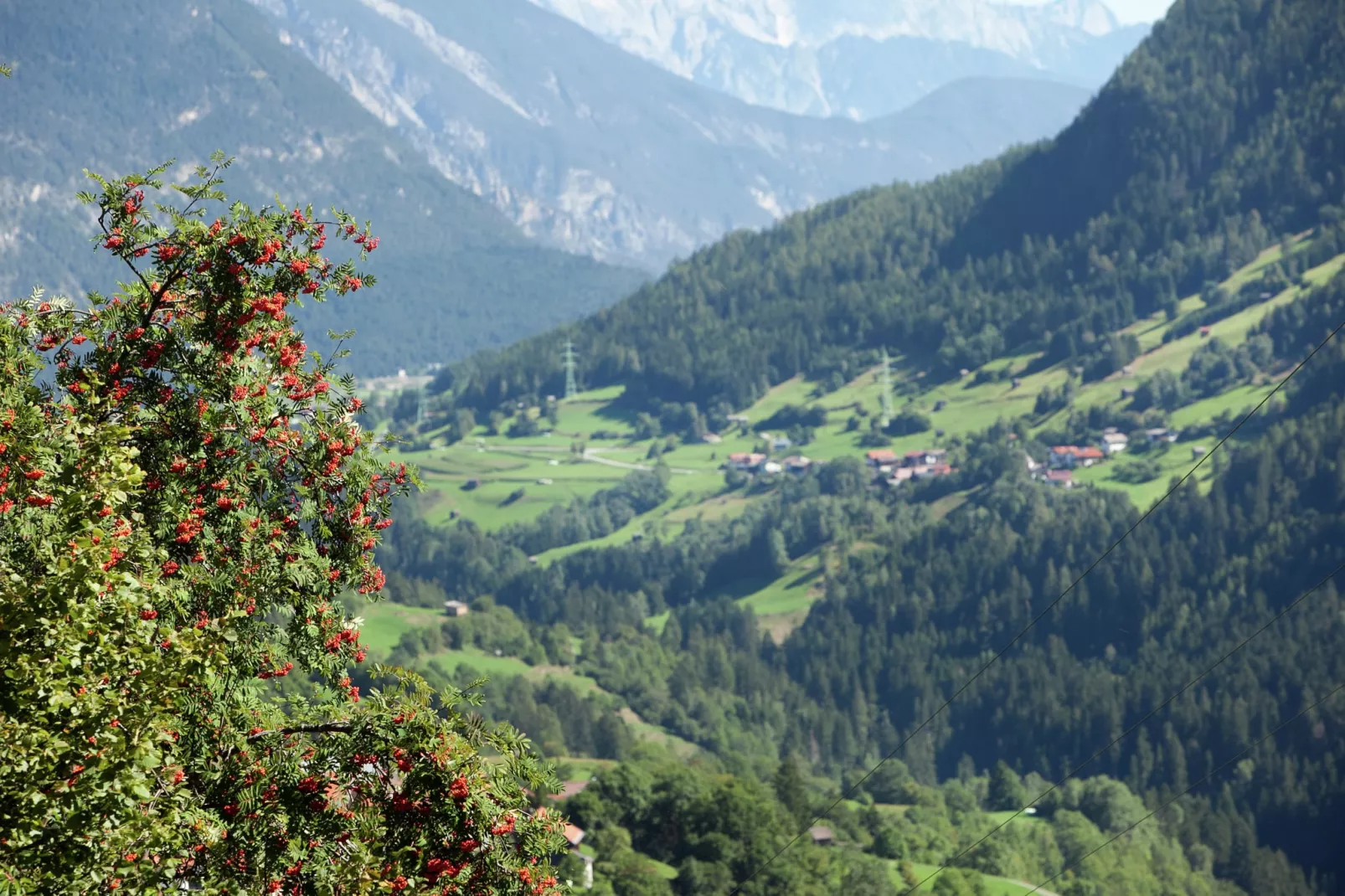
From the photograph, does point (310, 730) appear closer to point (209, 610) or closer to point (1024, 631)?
point (209, 610)

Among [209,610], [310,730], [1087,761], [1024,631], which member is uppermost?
[209,610]

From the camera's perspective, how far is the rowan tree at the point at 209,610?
13438 millimetres

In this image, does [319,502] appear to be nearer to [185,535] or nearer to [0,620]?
[185,535]

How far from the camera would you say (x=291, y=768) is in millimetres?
16188

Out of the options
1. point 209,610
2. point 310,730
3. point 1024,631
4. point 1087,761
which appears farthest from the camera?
point 1087,761

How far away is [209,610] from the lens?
56.0 feet

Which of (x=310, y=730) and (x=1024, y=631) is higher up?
(x=310, y=730)

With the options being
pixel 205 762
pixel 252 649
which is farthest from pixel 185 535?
pixel 205 762

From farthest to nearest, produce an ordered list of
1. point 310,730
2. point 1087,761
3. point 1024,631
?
1. point 1087,761
2. point 1024,631
3. point 310,730

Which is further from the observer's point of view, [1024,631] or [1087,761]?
[1087,761]

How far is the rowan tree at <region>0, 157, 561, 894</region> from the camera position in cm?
1344

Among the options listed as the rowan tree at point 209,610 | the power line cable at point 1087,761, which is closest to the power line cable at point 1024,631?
the power line cable at point 1087,761

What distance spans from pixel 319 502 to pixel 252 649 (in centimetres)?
193

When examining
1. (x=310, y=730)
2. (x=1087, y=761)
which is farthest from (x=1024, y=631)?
(x=310, y=730)
